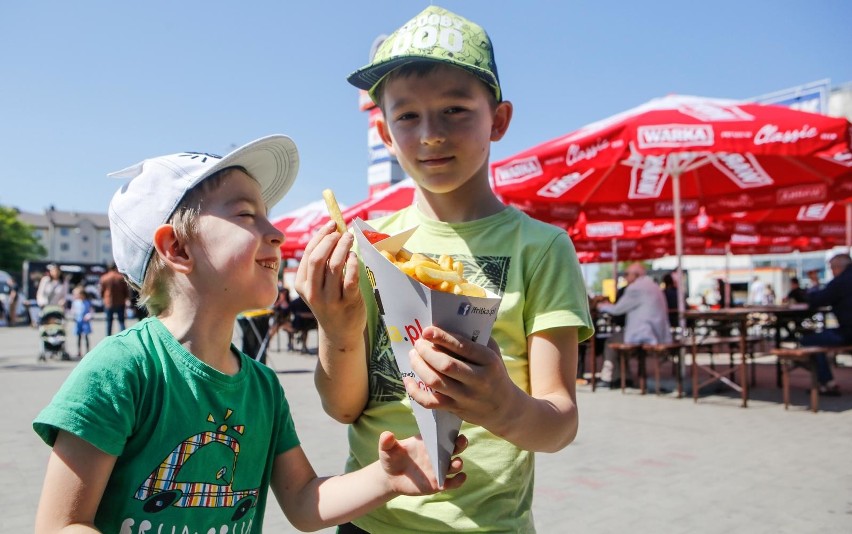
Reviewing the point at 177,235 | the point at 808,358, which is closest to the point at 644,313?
the point at 808,358

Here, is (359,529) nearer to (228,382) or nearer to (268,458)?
(268,458)

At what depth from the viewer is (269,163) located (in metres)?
1.69

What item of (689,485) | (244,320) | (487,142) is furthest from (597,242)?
(487,142)

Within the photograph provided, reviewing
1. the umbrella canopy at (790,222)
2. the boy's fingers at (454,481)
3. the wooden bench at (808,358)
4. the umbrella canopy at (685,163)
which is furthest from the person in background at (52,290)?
the umbrella canopy at (790,222)

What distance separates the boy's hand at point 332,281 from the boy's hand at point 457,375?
32 cm

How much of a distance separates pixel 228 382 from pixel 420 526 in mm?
569

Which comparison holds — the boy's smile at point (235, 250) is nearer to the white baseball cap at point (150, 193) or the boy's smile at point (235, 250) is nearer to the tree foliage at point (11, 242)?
Answer: the white baseball cap at point (150, 193)

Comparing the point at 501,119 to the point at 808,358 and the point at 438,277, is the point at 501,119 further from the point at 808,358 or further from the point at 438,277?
the point at 808,358

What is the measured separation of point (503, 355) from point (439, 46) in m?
0.71

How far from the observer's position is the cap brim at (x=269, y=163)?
157cm

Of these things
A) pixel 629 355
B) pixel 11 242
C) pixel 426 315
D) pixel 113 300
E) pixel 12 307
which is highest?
pixel 11 242

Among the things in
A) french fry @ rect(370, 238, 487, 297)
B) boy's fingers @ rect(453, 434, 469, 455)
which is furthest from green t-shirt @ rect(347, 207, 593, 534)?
french fry @ rect(370, 238, 487, 297)

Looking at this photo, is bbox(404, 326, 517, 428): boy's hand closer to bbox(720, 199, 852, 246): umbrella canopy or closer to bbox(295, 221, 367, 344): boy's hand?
bbox(295, 221, 367, 344): boy's hand

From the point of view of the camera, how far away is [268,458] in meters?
1.58
